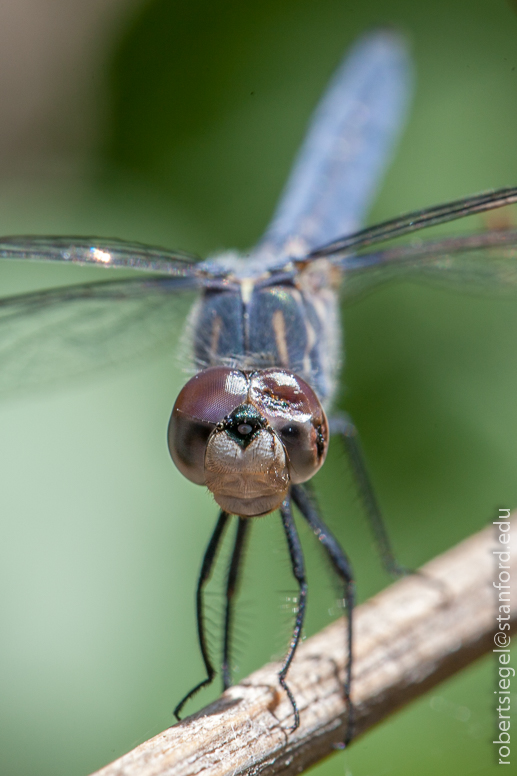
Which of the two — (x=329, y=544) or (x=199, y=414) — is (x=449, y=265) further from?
(x=199, y=414)

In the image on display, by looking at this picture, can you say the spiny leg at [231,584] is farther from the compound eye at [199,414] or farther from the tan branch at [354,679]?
the compound eye at [199,414]

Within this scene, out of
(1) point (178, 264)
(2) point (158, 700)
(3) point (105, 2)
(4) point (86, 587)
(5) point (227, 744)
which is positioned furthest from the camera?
(3) point (105, 2)

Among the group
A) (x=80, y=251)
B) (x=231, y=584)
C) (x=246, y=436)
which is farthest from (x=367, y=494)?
(x=80, y=251)

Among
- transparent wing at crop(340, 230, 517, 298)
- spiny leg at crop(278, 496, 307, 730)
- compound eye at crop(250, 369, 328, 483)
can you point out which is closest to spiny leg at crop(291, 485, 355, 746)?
spiny leg at crop(278, 496, 307, 730)

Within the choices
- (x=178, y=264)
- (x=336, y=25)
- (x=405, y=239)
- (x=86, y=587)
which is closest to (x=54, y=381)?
(x=86, y=587)

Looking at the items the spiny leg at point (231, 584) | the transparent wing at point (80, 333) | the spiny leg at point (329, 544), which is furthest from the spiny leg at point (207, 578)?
the transparent wing at point (80, 333)

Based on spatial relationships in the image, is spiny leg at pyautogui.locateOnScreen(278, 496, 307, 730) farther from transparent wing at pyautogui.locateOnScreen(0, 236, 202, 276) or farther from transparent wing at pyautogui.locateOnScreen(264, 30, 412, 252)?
transparent wing at pyautogui.locateOnScreen(264, 30, 412, 252)

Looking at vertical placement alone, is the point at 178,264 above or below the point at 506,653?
above

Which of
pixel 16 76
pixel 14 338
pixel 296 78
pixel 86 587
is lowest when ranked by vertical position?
pixel 86 587

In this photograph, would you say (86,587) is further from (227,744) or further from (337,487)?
(227,744)
